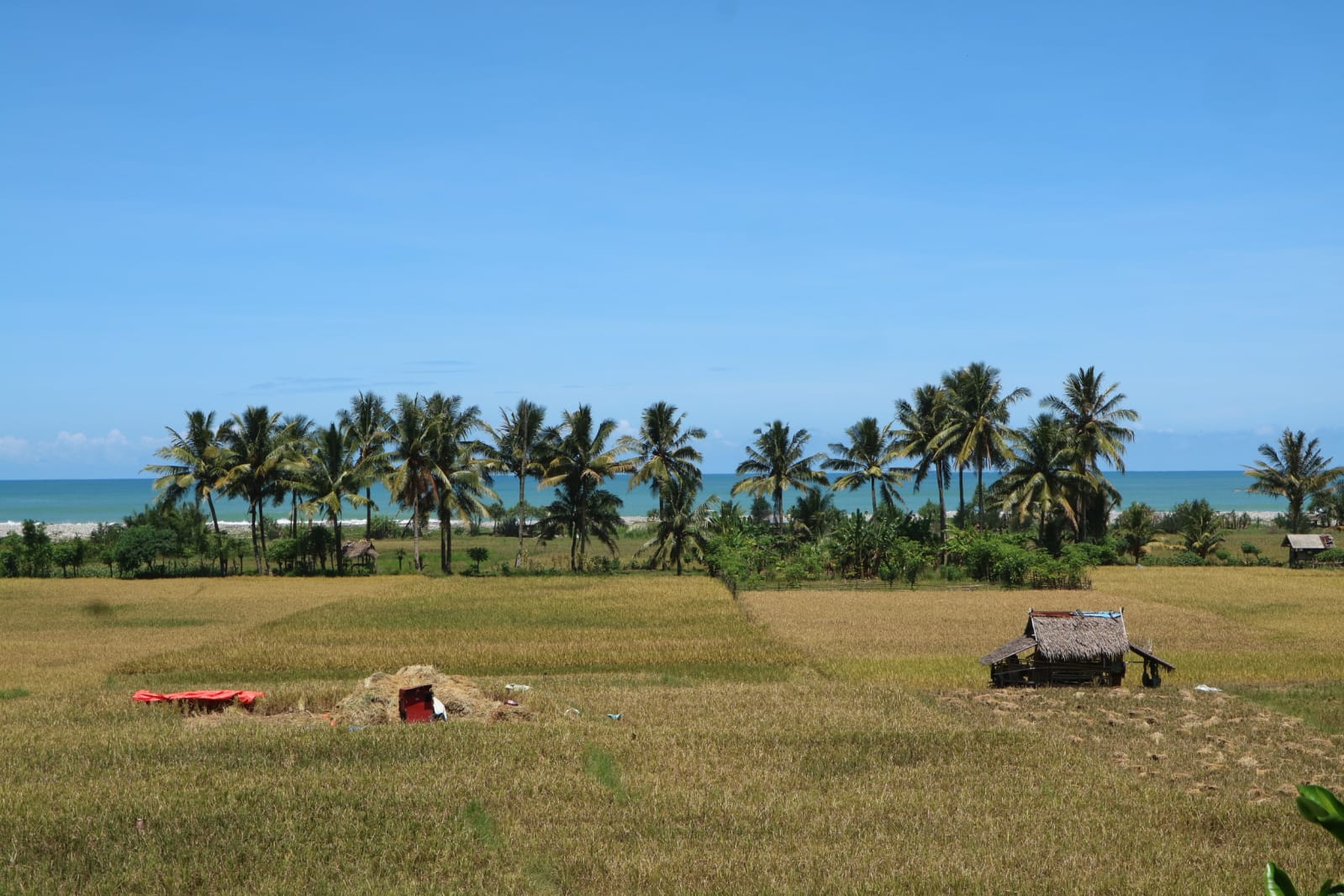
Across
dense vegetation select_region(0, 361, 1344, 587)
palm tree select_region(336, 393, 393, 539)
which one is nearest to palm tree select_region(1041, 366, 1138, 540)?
dense vegetation select_region(0, 361, 1344, 587)

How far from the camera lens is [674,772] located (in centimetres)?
1298

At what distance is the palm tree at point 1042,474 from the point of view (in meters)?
46.6

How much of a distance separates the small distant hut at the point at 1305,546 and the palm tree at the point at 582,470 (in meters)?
29.3

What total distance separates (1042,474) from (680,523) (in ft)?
50.6

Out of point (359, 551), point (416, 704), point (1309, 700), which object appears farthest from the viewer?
point (359, 551)

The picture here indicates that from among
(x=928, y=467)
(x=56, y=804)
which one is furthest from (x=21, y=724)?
(x=928, y=467)

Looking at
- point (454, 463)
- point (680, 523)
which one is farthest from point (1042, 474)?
point (454, 463)

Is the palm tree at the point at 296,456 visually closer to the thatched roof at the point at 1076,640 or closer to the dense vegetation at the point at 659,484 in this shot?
the dense vegetation at the point at 659,484

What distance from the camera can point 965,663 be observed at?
73.5 ft

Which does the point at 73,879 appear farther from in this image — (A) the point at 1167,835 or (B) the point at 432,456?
(B) the point at 432,456

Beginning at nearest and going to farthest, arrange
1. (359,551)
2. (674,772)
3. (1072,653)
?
1. (674,772)
2. (1072,653)
3. (359,551)

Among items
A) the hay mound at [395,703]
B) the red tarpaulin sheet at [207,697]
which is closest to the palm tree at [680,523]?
the hay mound at [395,703]

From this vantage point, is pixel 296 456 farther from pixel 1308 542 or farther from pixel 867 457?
pixel 1308 542

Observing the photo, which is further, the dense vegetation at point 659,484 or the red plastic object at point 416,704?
the dense vegetation at point 659,484
